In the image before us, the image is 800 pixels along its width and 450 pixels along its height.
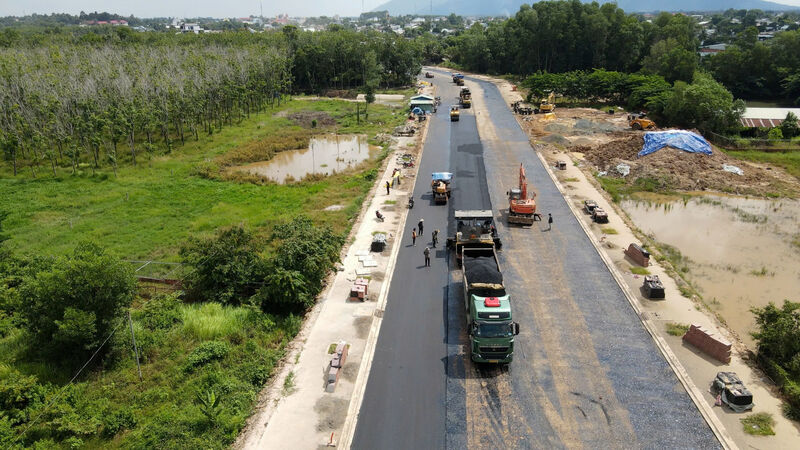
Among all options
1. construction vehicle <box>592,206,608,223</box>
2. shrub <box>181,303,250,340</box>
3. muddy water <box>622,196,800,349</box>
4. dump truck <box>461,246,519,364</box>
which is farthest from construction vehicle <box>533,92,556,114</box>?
shrub <box>181,303,250,340</box>

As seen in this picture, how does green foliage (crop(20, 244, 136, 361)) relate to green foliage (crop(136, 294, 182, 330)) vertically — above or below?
above

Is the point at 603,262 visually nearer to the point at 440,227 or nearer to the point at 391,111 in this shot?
the point at 440,227

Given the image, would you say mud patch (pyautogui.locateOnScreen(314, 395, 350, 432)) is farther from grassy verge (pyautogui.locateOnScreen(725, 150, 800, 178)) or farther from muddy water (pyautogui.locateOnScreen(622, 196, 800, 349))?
grassy verge (pyautogui.locateOnScreen(725, 150, 800, 178))

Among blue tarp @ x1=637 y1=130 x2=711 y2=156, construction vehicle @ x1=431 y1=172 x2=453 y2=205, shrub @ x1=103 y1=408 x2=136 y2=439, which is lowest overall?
shrub @ x1=103 y1=408 x2=136 y2=439

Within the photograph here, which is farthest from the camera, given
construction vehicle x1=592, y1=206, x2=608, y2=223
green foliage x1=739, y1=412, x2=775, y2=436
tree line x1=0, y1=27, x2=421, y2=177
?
tree line x1=0, y1=27, x2=421, y2=177

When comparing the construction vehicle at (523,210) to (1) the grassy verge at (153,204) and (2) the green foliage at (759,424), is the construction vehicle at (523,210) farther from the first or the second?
(2) the green foliage at (759,424)

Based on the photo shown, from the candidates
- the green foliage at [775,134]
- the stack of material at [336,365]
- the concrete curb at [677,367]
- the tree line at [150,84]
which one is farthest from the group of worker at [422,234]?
the green foliage at [775,134]
